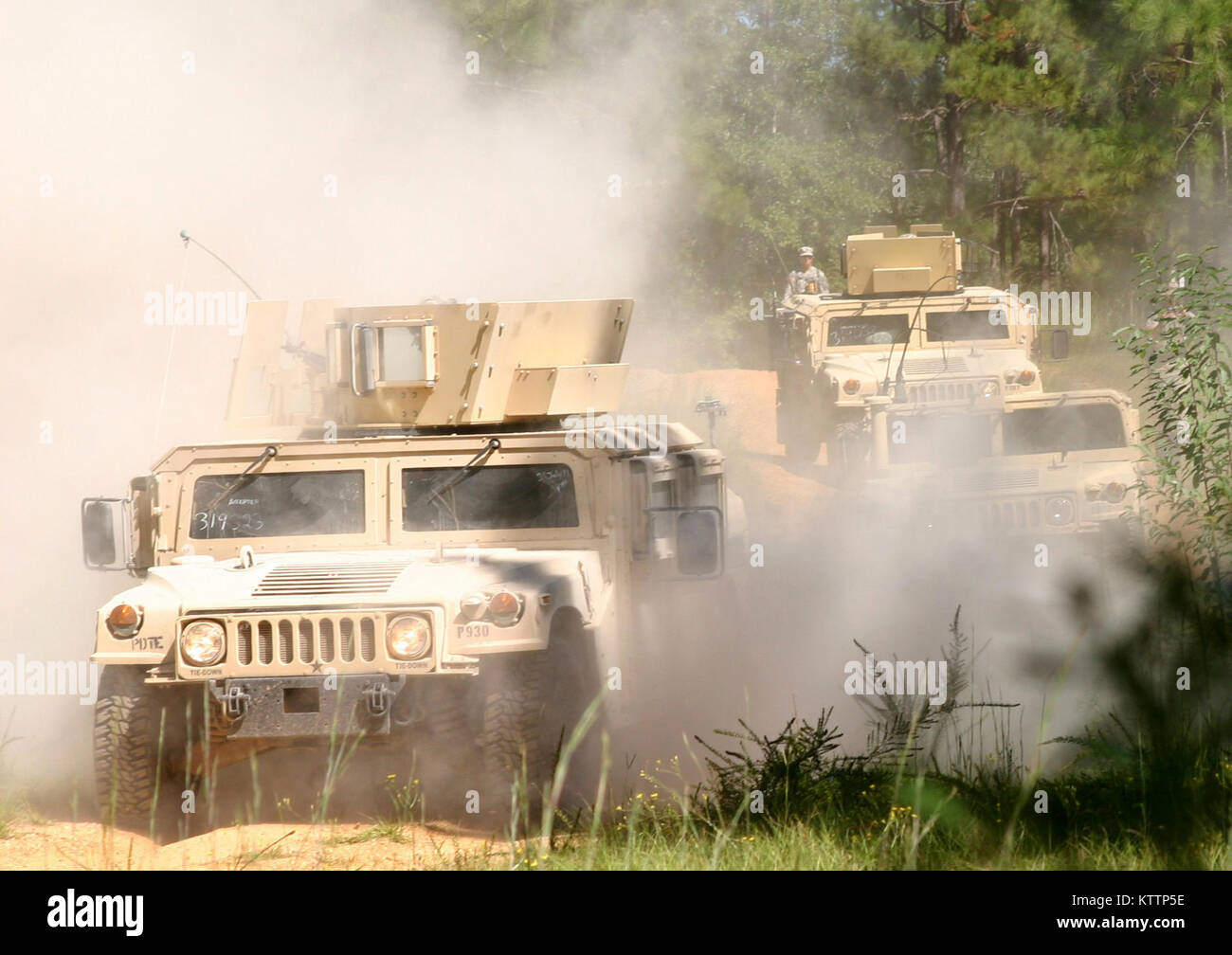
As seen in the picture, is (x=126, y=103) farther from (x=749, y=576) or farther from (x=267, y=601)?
(x=267, y=601)

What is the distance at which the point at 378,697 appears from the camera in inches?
221

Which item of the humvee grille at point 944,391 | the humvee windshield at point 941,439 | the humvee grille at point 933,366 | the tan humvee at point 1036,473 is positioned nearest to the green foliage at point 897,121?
the humvee grille at point 933,366

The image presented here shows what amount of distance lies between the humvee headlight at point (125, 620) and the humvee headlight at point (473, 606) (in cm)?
117

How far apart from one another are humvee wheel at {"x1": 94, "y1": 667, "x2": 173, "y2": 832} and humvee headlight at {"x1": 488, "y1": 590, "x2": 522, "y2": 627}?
4.09 ft

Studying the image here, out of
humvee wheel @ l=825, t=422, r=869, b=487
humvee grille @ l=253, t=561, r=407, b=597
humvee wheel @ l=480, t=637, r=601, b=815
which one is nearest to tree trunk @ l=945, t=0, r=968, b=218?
humvee wheel @ l=825, t=422, r=869, b=487

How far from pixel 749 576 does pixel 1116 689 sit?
18.7ft

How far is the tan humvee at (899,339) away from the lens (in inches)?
468

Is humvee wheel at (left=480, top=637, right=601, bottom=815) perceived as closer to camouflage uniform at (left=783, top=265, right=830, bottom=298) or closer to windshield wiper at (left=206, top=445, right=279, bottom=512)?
windshield wiper at (left=206, top=445, right=279, bottom=512)

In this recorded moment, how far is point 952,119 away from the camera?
2183 cm

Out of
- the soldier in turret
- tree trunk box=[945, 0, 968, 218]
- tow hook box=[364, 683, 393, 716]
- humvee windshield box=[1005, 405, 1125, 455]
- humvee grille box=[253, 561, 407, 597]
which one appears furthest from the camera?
tree trunk box=[945, 0, 968, 218]

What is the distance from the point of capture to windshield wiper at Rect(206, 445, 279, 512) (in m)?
6.80

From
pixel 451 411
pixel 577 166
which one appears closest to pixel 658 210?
pixel 577 166

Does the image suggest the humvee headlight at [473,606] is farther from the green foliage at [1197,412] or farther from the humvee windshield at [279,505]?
the green foliage at [1197,412]
